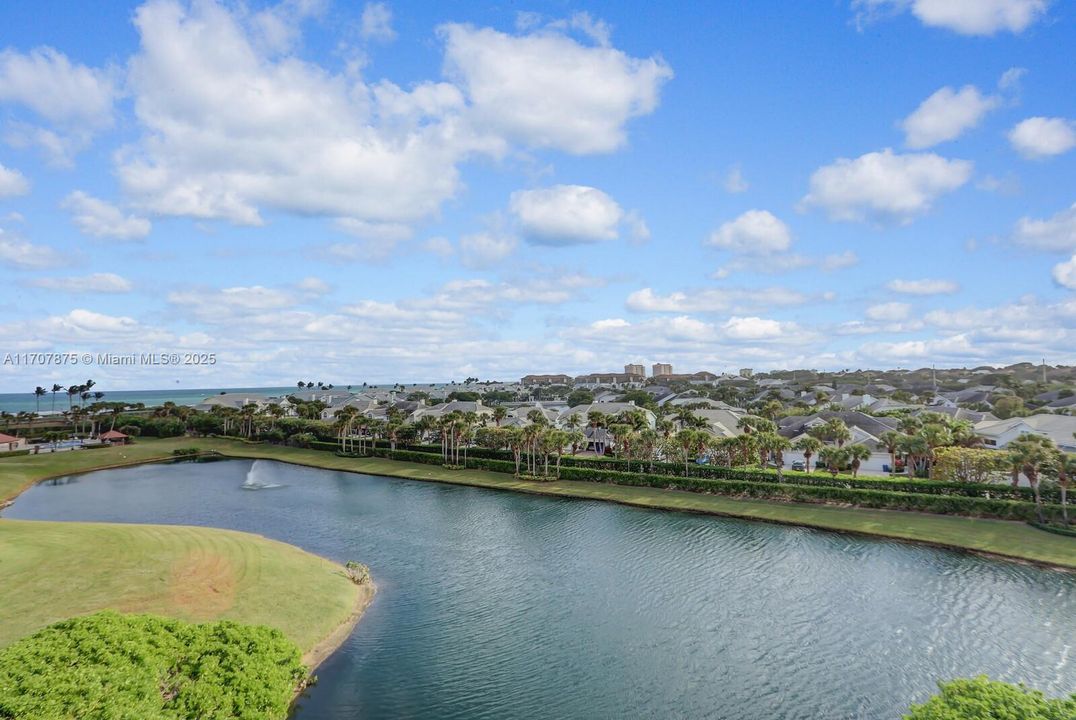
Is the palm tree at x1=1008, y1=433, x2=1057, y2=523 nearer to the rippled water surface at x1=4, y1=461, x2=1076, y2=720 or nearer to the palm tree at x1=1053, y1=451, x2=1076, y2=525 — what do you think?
the palm tree at x1=1053, y1=451, x2=1076, y2=525

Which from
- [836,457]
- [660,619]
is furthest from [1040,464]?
[660,619]

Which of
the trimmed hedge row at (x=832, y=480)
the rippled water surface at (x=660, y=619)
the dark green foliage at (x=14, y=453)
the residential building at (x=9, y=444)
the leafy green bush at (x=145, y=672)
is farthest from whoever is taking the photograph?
the residential building at (x=9, y=444)

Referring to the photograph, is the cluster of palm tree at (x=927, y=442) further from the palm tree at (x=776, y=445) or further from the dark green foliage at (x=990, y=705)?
the dark green foliage at (x=990, y=705)

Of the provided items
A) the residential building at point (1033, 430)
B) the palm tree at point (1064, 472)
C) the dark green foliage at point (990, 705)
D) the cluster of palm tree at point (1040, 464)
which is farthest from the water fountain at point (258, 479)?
the residential building at point (1033, 430)

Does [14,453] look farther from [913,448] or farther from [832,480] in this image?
[913,448]

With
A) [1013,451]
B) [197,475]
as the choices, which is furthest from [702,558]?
[197,475]

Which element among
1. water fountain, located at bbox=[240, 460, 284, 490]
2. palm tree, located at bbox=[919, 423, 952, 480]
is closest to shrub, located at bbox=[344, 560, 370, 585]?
water fountain, located at bbox=[240, 460, 284, 490]

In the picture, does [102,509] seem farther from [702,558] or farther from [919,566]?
[919,566]
